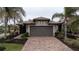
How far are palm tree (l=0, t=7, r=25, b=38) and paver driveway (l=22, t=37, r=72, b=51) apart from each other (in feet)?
4.80

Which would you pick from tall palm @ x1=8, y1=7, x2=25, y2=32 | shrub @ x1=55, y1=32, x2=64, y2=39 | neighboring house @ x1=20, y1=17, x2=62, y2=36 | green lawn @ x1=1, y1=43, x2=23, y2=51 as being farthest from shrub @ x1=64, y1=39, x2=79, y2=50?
tall palm @ x1=8, y1=7, x2=25, y2=32

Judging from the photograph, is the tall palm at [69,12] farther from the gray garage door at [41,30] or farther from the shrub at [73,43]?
the gray garage door at [41,30]

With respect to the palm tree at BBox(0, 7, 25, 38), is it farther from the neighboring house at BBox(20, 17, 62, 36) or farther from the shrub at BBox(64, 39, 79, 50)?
the shrub at BBox(64, 39, 79, 50)

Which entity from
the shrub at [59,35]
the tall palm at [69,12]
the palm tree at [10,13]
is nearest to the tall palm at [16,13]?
the palm tree at [10,13]

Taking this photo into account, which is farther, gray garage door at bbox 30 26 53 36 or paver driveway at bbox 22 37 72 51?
gray garage door at bbox 30 26 53 36

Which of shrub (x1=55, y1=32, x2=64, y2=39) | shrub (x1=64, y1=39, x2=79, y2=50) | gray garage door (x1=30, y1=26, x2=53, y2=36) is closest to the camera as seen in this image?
shrub (x1=64, y1=39, x2=79, y2=50)

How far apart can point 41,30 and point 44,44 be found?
1078 millimetres

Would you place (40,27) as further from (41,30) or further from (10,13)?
(10,13)

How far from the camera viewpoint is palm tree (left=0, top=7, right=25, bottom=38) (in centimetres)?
1106

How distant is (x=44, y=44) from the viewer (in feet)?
38.7
